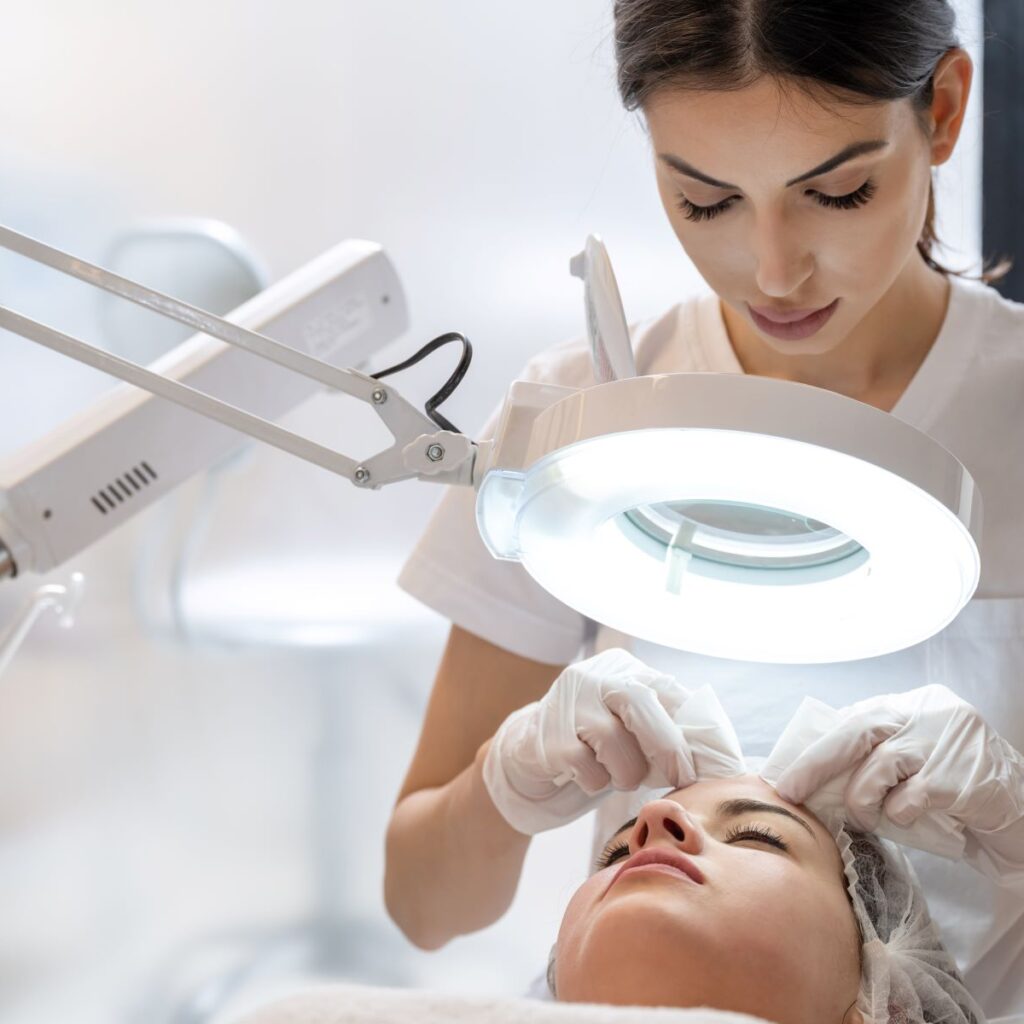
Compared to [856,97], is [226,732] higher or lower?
lower

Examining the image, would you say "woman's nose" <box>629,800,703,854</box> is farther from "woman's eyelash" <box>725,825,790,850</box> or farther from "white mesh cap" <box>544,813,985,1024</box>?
"white mesh cap" <box>544,813,985,1024</box>

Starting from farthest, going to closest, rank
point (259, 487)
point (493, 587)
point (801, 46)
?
Result: point (259, 487) → point (493, 587) → point (801, 46)

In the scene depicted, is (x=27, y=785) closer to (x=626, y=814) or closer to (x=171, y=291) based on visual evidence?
(x=171, y=291)

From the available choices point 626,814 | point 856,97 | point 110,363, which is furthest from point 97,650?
point 856,97

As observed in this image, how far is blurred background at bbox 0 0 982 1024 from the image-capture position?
175 cm

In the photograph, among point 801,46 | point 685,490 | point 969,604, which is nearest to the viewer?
point 685,490

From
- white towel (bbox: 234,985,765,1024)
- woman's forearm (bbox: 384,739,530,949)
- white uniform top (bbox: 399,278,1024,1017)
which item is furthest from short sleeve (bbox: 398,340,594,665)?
white towel (bbox: 234,985,765,1024)

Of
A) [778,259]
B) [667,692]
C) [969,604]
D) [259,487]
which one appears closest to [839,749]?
[667,692]

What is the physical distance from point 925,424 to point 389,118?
949 mm

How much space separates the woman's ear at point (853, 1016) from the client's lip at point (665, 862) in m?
0.16

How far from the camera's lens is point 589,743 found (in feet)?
3.91

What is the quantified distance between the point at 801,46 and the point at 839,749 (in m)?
0.59

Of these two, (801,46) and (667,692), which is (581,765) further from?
(801,46)

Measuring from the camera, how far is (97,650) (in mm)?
1797
